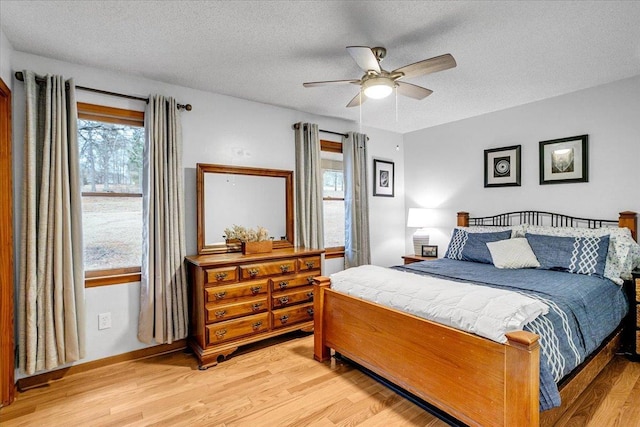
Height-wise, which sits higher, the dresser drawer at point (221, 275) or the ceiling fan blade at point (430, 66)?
the ceiling fan blade at point (430, 66)

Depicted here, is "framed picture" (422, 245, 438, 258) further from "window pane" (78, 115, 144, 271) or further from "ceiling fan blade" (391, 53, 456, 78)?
"window pane" (78, 115, 144, 271)

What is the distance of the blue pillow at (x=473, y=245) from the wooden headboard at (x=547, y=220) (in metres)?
0.51

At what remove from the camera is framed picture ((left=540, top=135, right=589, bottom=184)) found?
3.29 meters

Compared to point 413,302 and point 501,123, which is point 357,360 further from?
point 501,123

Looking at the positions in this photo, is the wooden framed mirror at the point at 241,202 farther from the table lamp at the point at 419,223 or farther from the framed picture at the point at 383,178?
the table lamp at the point at 419,223

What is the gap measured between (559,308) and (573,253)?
125 cm

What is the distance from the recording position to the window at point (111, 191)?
2.74 m

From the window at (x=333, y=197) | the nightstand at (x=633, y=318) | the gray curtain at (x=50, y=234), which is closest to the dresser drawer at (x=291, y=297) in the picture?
the window at (x=333, y=197)

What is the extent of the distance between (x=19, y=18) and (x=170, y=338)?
255cm

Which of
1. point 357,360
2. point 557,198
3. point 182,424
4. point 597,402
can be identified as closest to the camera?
point 182,424

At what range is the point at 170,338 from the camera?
2.88 m

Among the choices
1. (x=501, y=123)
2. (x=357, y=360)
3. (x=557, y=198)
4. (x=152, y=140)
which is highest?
(x=501, y=123)

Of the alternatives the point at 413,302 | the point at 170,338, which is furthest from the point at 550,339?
the point at 170,338

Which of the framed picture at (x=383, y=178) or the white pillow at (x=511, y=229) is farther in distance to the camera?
the framed picture at (x=383, y=178)
